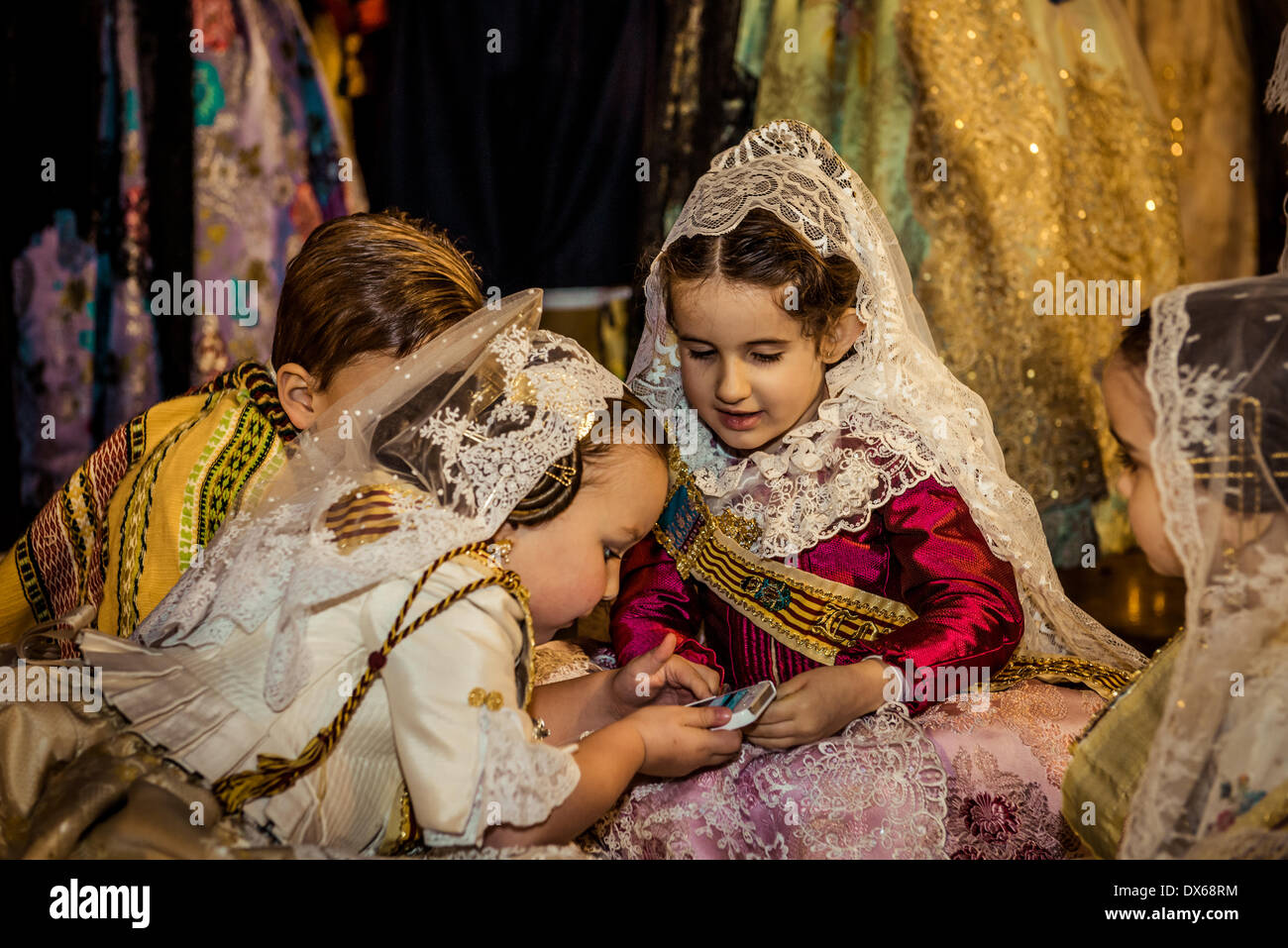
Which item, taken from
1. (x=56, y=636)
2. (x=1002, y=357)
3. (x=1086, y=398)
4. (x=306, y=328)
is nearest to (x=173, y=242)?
(x=306, y=328)

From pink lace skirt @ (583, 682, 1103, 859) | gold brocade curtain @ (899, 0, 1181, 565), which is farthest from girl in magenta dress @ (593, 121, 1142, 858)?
gold brocade curtain @ (899, 0, 1181, 565)

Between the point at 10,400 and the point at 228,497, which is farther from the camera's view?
the point at 10,400

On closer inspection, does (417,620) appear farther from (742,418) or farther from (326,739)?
(742,418)

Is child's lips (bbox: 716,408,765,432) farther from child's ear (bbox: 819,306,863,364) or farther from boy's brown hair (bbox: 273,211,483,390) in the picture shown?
boy's brown hair (bbox: 273,211,483,390)

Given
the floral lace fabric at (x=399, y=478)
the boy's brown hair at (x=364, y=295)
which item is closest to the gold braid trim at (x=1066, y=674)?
the floral lace fabric at (x=399, y=478)

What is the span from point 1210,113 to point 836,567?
84.9 inches

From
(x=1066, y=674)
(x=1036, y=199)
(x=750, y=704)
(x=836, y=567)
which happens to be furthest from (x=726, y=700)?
(x=1036, y=199)

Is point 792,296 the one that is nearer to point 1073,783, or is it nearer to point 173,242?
point 1073,783

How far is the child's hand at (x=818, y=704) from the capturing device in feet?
5.63

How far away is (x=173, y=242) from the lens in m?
3.05

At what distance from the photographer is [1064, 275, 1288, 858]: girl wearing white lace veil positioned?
1.26 meters

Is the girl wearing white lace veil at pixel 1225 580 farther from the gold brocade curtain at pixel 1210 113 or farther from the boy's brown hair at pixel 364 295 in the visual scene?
the gold brocade curtain at pixel 1210 113

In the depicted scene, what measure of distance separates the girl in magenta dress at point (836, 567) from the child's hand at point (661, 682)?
125 millimetres
